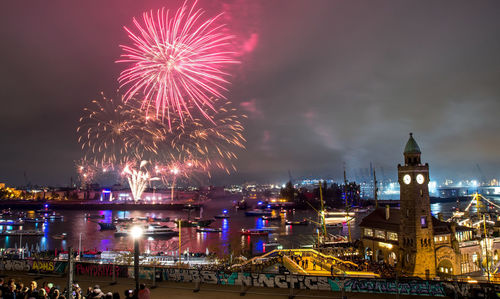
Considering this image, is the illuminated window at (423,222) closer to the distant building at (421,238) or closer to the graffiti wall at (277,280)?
the distant building at (421,238)

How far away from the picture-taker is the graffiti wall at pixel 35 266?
23516 mm

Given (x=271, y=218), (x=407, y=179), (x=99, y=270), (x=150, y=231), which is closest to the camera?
(x=99, y=270)

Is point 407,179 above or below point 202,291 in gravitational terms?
above

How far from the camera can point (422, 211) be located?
38.4 metres

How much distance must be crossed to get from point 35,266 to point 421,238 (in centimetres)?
3645

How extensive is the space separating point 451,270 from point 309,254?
54.0 ft

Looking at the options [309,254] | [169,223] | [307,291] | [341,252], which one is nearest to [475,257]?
[341,252]

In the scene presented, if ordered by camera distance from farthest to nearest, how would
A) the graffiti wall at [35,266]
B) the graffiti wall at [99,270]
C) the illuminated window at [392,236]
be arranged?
the illuminated window at [392,236], the graffiti wall at [35,266], the graffiti wall at [99,270]

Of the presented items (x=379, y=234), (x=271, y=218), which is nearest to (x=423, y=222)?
(x=379, y=234)

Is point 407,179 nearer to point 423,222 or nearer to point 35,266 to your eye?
point 423,222

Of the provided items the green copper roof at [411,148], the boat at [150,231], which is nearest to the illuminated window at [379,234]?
the green copper roof at [411,148]

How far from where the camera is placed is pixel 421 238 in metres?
37.9

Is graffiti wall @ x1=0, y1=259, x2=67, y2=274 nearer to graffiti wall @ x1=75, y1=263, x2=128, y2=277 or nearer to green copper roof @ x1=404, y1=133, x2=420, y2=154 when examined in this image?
graffiti wall @ x1=75, y1=263, x2=128, y2=277

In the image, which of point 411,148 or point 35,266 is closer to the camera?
point 35,266
